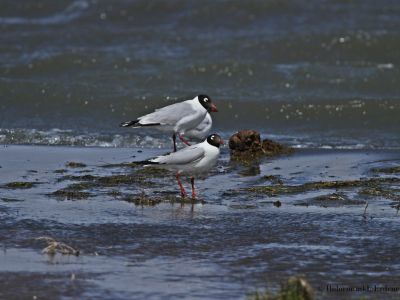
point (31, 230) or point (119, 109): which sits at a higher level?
point (119, 109)

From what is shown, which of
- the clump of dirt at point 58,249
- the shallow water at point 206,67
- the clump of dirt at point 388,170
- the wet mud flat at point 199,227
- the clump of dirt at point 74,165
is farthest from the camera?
the shallow water at point 206,67

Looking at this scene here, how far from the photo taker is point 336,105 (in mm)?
15539

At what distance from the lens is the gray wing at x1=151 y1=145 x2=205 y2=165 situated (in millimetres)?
9156

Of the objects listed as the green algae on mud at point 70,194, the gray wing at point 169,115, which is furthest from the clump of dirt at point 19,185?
the gray wing at point 169,115

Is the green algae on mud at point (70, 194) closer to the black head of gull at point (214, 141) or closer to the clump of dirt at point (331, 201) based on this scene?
the black head of gull at point (214, 141)

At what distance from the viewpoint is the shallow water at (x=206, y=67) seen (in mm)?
14594

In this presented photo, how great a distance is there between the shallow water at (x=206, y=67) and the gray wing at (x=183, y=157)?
140 inches

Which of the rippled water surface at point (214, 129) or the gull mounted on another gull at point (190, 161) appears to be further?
the gull mounted on another gull at point (190, 161)

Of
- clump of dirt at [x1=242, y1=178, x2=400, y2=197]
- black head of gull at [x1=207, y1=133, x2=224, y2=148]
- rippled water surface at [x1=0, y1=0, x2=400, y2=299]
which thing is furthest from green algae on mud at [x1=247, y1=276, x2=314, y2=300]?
black head of gull at [x1=207, y1=133, x2=224, y2=148]

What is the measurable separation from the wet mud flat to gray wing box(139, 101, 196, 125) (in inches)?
28.6

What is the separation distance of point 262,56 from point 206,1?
13.4 feet

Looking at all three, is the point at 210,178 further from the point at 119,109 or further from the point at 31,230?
the point at 119,109

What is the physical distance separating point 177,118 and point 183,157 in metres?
2.42

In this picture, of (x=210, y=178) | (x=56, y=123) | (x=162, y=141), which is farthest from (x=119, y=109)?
(x=210, y=178)
